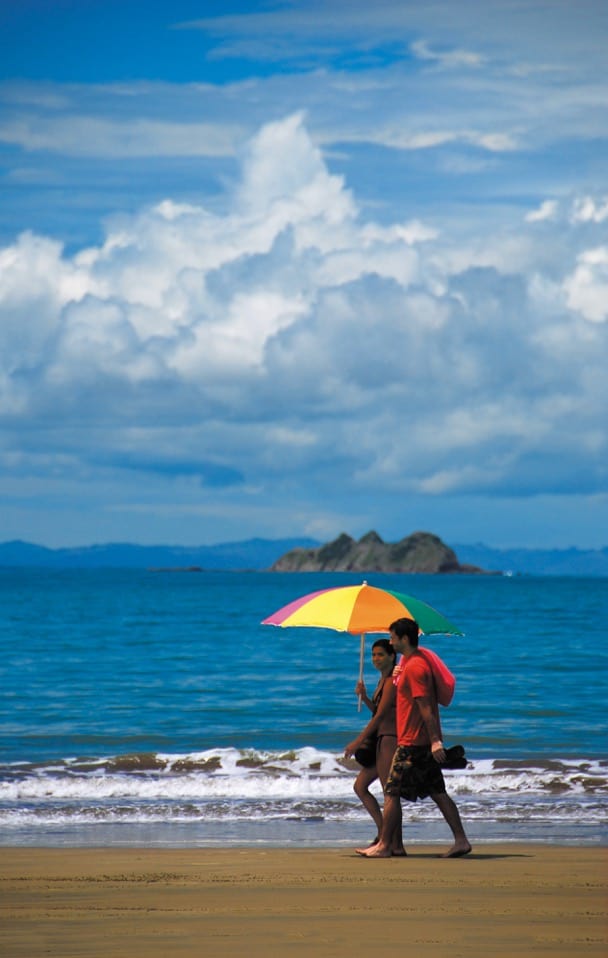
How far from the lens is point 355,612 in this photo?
1048 centimetres

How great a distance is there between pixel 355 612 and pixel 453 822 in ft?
6.05

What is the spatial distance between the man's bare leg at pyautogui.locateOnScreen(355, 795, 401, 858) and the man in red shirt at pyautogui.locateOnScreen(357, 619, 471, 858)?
194 mm

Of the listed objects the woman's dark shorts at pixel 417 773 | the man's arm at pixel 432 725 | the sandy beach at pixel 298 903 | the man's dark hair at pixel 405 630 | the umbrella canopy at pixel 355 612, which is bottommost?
the sandy beach at pixel 298 903

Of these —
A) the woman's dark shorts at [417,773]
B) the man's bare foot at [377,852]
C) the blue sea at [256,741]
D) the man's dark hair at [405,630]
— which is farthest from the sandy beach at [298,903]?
the man's dark hair at [405,630]

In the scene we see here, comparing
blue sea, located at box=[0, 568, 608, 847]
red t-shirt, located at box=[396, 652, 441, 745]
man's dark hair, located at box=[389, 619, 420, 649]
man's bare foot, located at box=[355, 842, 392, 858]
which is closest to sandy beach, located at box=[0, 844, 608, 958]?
man's bare foot, located at box=[355, 842, 392, 858]

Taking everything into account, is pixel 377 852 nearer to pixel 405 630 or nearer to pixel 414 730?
pixel 414 730

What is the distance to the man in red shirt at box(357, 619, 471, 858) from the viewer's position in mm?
9555

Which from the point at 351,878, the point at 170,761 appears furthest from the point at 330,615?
the point at 170,761

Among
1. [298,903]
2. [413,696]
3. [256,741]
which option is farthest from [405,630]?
[256,741]

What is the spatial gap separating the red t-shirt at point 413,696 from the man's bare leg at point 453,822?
483mm

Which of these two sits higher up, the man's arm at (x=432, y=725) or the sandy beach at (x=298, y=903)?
the man's arm at (x=432, y=725)

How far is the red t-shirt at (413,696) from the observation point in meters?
9.56

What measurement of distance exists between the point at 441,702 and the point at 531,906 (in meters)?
1.90

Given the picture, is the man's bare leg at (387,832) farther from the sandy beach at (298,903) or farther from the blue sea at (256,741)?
the blue sea at (256,741)
